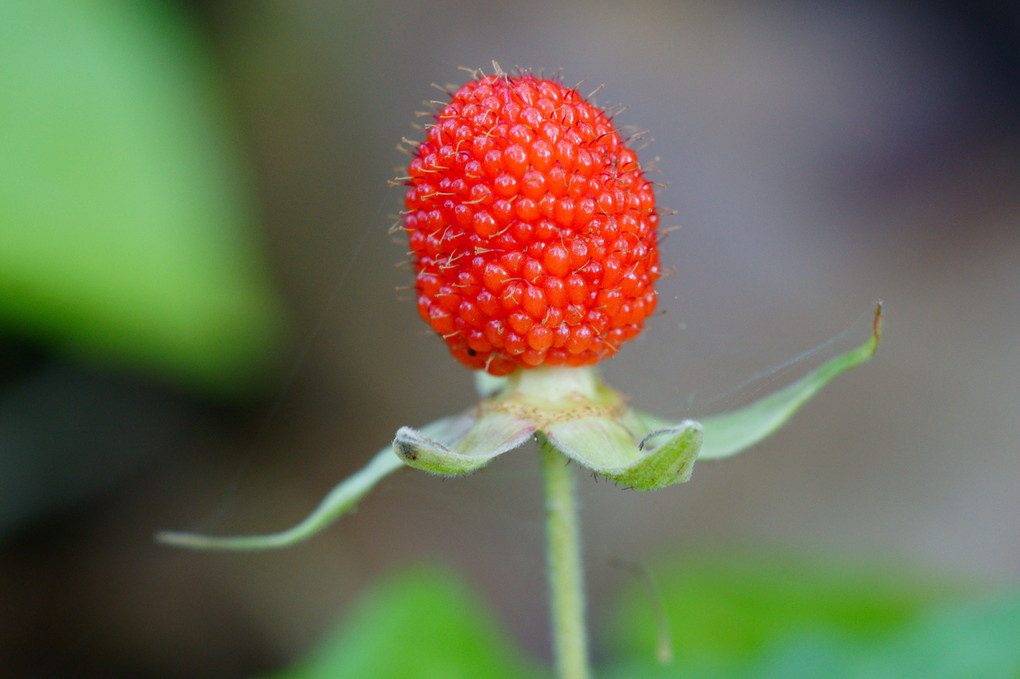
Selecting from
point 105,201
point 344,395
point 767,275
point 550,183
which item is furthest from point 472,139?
point 767,275

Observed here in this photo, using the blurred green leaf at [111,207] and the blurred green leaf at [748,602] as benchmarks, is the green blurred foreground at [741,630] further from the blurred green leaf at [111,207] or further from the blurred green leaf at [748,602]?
the blurred green leaf at [111,207]

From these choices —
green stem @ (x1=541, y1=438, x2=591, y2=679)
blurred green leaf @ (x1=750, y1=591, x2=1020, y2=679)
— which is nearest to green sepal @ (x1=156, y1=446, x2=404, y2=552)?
green stem @ (x1=541, y1=438, x2=591, y2=679)

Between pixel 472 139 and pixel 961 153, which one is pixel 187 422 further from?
pixel 961 153

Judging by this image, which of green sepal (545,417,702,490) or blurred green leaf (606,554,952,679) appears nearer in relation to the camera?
green sepal (545,417,702,490)

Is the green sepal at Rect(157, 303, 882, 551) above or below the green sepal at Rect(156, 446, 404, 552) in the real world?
above

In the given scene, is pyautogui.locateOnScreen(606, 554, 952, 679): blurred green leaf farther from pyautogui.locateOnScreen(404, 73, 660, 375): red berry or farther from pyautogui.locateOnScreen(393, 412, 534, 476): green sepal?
pyautogui.locateOnScreen(404, 73, 660, 375): red berry

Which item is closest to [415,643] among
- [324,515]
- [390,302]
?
[324,515]

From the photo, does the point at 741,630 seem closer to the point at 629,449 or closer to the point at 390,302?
the point at 629,449
